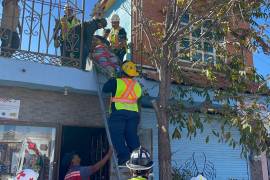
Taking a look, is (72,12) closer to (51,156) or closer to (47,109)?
(47,109)

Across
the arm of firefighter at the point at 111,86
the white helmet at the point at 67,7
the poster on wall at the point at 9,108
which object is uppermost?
the white helmet at the point at 67,7

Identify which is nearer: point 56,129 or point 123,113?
point 123,113

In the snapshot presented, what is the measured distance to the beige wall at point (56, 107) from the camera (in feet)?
22.8

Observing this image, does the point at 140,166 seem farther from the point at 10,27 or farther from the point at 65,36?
the point at 10,27

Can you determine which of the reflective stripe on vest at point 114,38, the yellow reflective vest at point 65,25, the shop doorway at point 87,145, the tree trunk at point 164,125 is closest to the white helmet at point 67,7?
the yellow reflective vest at point 65,25

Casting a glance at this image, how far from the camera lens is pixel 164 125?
607 centimetres

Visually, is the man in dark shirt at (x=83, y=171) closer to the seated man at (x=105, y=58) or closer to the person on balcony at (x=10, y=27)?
the seated man at (x=105, y=58)

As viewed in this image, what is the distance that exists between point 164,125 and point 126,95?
914 millimetres

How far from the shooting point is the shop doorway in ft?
25.3

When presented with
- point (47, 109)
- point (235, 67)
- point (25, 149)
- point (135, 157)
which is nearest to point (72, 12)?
point (47, 109)

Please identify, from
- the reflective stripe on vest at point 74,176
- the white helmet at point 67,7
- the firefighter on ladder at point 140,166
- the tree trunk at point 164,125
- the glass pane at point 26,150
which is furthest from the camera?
the white helmet at point 67,7

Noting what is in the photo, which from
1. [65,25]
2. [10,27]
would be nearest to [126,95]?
[65,25]

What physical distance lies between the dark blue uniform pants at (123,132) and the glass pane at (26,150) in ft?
4.73

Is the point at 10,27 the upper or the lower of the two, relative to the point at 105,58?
upper
